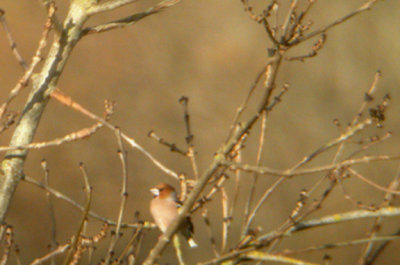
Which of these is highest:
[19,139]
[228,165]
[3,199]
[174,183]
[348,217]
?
[174,183]

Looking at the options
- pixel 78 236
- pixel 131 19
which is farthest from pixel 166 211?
pixel 131 19

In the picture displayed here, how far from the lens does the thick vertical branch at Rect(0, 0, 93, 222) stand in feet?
4.29

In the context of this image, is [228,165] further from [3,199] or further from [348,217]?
[3,199]

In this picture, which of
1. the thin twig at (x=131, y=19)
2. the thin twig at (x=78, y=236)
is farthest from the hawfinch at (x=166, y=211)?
the thin twig at (x=131, y=19)

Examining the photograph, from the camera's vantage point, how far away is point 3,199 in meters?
1.28

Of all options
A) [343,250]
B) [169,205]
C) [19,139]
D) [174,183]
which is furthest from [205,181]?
[343,250]

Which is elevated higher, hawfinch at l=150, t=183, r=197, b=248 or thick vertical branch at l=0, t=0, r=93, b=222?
thick vertical branch at l=0, t=0, r=93, b=222

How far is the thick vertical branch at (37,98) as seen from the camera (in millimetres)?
1309

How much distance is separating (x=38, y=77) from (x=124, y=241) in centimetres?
184

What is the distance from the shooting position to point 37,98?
1.34 metres

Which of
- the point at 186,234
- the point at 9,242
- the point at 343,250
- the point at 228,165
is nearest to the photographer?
the point at 228,165

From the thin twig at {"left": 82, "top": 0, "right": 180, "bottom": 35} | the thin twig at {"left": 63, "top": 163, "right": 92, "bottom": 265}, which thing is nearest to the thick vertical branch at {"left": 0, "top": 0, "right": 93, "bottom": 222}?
the thin twig at {"left": 82, "top": 0, "right": 180, "bottom": 35}

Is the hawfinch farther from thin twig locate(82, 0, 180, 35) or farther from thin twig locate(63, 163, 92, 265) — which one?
thin twig locate(82, 0, 180, 35)

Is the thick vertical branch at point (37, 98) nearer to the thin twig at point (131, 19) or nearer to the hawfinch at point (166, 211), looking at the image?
the thin twig at point (131, 19)
